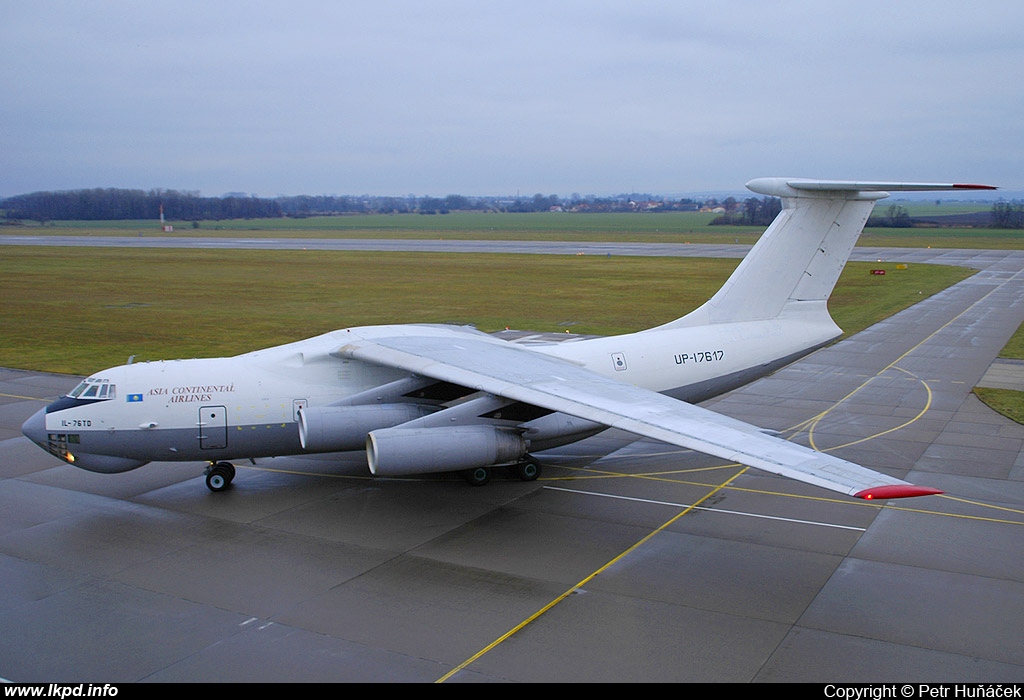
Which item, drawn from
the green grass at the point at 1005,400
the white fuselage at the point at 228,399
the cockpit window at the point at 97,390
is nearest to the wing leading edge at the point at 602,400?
the white fuselage at the point at 228,399

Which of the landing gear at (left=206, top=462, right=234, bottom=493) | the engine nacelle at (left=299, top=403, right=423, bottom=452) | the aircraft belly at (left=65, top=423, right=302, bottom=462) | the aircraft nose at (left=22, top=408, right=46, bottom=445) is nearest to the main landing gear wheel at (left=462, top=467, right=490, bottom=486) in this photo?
the engine nacelle at (left=299, top=403, right=423, bottom=452)

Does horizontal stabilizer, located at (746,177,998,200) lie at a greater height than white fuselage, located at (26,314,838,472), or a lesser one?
greater

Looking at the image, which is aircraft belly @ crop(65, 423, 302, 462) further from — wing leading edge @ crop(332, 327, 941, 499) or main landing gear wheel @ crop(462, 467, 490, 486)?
main landing gear wheel @ crop(462, 467, 490, 486)

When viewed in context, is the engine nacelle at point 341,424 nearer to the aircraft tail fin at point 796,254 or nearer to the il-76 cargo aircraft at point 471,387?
the il-76 cargo aircraft at point 471,387

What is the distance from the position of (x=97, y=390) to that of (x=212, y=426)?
2.20 meters

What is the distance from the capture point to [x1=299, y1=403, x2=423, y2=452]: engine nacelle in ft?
48.2

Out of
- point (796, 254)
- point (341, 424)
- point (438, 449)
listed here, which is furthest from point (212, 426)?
point (796, 254)

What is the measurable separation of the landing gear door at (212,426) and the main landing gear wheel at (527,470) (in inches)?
218

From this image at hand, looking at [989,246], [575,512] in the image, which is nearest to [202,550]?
[575,512]

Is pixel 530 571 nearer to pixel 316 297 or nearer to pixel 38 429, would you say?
pixel 38 429

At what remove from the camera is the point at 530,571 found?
39.9ft

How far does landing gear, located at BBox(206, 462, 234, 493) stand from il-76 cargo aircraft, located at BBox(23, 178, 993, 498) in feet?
0.09

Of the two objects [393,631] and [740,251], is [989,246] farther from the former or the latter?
[393,631]

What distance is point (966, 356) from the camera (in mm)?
29109
